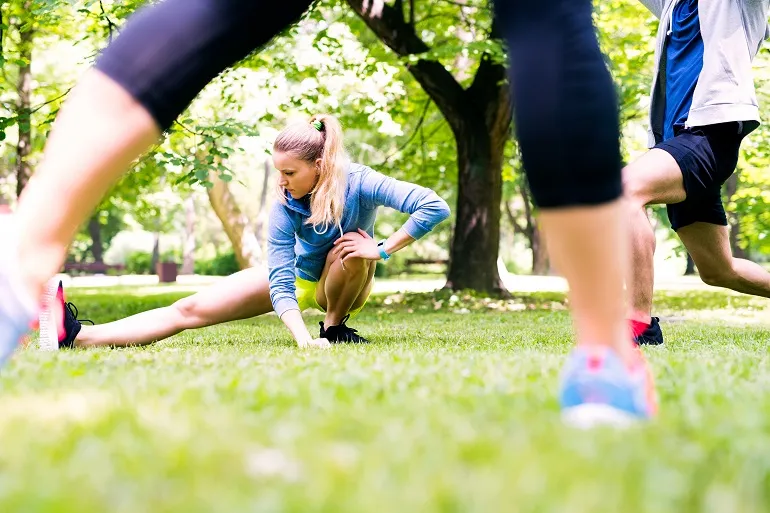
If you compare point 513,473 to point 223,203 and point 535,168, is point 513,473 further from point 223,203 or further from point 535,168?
point 223,203

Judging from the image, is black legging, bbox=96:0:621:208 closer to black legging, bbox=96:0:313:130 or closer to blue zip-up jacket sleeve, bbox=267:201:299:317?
black legging, bbox=96:0:313:130

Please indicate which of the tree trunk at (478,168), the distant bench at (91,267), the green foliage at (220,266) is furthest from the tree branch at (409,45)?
the green foliage at (220,266)

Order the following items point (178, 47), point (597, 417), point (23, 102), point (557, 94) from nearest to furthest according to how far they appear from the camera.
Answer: point (597, 417) < point (557, 94) < point (178, 47) < point (23, 102)

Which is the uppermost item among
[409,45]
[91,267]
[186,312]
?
[409,45]

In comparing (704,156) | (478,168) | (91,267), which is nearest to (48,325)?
(704,156)

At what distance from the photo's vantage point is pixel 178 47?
1870 millimetres

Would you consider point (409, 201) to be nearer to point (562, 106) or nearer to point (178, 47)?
point (178, 47)

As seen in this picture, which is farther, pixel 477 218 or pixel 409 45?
pixel 477 218

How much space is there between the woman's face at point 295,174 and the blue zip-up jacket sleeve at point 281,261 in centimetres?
14

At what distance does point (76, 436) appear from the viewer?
1.44m

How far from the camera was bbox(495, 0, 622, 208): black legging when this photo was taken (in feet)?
5.33

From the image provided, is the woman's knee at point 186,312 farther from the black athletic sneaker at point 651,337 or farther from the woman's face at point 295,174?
the black athletic sneaker at point 651,337

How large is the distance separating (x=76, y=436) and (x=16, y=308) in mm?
485

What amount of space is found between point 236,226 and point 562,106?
1866 cm
